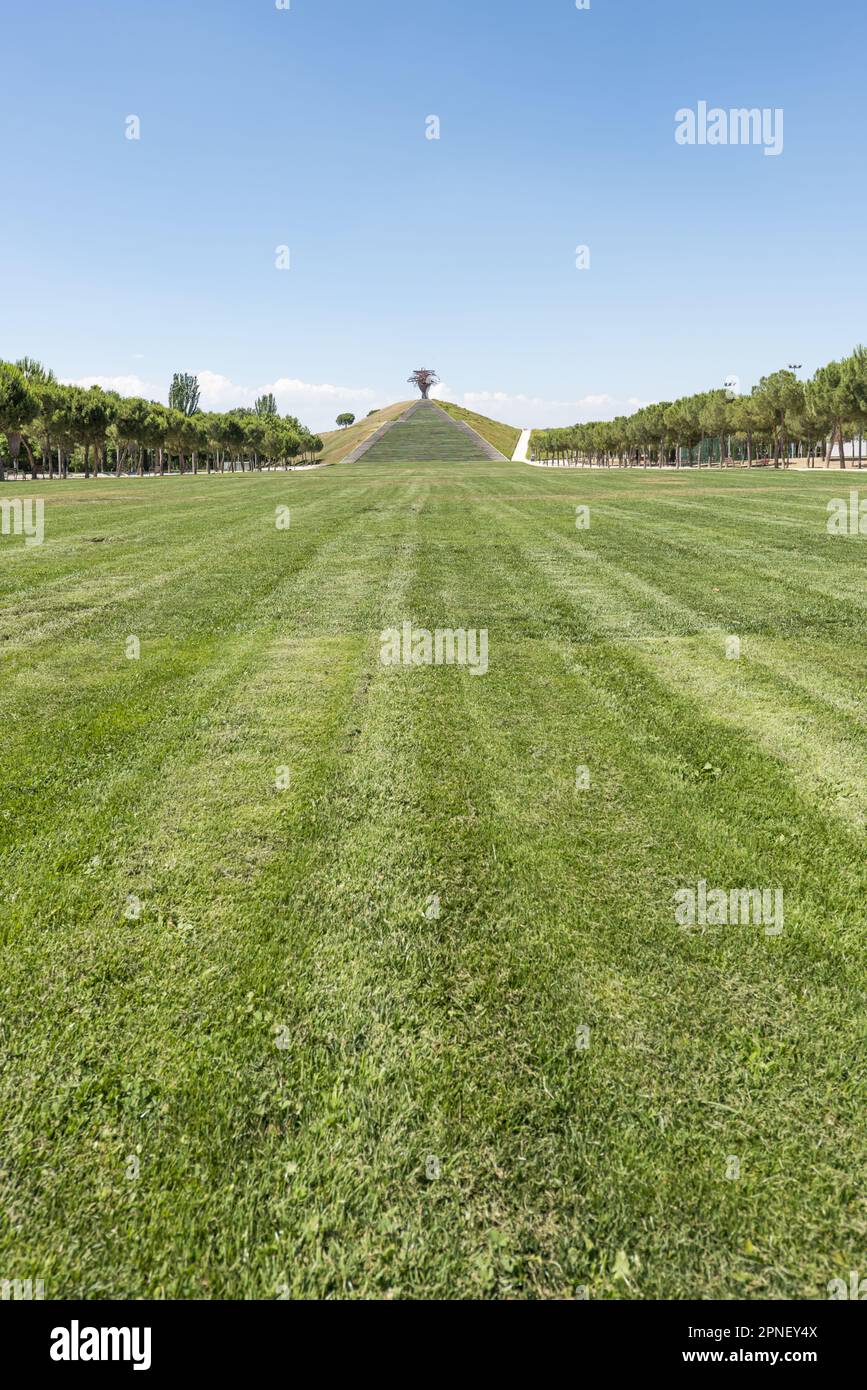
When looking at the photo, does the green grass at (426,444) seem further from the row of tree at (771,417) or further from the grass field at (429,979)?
the grass field at (429,979)

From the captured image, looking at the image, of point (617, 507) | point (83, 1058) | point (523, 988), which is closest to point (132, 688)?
point (83, 1058)

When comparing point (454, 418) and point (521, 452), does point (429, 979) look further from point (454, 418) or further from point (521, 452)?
point (454, 418)

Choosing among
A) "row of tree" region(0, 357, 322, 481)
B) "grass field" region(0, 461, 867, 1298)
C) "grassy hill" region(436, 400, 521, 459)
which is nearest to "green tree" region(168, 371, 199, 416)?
"row of tree" region(0, 357, 322, 481)

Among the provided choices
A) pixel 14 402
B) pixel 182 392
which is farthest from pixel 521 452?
pixel 14 402

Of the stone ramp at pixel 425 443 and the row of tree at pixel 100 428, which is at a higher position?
the stone ramp at pixel 425 443

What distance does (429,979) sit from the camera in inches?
147

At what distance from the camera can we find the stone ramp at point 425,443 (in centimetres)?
13062

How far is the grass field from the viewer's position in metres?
2.53

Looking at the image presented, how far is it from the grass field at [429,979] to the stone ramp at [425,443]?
121140 mm

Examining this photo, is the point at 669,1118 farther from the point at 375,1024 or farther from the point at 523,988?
the point at 375,1024

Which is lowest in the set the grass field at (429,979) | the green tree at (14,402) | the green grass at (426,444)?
the grass field at (429,979)

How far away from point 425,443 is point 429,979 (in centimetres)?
14928

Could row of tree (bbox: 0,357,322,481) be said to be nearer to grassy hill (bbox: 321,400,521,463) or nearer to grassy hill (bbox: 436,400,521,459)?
grassy hill (bbox: 321,400,521,463)

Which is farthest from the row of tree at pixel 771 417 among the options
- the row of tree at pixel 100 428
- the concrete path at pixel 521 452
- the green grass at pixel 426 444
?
the row of tree at pixel 100 428
